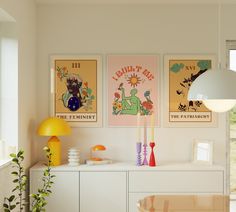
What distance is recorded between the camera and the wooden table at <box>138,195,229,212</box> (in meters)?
2.68

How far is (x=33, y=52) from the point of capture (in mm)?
A: 4512

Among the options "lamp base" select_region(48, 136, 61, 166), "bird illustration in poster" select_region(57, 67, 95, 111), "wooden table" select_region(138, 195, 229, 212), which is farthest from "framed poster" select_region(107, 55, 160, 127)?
"wooden table" select_region(138, 195, 229, 212)

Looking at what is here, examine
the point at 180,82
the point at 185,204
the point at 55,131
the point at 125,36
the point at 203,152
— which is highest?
the point at 125,36

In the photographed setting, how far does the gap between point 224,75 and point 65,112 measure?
2.29 meters

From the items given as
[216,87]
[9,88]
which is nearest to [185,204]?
[216,87]

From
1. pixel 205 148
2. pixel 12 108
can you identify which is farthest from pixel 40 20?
pixel 205 148

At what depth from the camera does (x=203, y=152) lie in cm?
452

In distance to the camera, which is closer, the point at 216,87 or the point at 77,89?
the point at 216,87

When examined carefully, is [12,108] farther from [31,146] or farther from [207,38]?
[207,38]

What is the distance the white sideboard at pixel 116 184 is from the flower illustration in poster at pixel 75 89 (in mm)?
657

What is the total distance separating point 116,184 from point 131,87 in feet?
3.36

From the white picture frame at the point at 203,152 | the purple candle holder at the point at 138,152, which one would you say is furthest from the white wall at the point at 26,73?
the white picture frame at the point at 203,152

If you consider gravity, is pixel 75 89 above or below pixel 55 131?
above

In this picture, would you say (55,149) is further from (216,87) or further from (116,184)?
(216,87)
